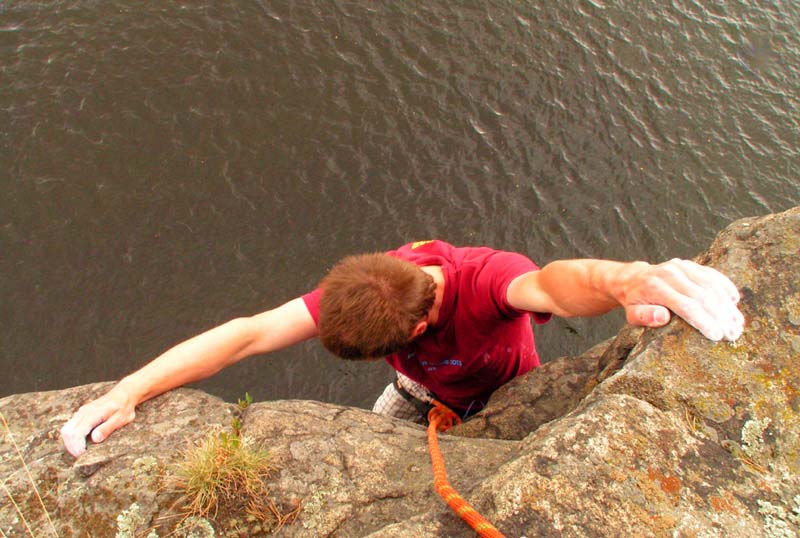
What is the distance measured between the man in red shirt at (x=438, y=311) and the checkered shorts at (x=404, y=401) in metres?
0.75

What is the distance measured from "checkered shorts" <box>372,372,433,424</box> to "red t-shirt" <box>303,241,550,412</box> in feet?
1.00

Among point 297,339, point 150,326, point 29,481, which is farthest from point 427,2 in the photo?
point 29,481

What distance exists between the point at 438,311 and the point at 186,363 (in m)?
1.55

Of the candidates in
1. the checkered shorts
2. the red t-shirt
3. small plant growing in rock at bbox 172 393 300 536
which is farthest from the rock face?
the checkered shorts

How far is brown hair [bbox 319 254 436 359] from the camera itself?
3439 millimetres

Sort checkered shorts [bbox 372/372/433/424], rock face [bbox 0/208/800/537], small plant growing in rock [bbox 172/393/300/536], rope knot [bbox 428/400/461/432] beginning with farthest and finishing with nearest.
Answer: checkered shorts [bbox 372/372/433/424]
rope knot [bbox 428/400/461/432]
small plant growing in rock [bbox 172/393/300/536]
rock face [bbox 0/208/800/537]

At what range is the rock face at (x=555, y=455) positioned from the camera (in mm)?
2596

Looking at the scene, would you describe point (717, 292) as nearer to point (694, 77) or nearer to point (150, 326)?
point (150, 326)

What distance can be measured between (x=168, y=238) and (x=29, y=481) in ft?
17.0

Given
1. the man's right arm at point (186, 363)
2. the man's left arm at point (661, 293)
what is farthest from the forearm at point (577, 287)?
the man's right arm at point (186, 363)

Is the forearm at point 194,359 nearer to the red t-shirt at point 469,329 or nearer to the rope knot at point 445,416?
the red t-shirt at point 469,329

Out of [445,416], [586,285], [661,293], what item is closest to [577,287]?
[586,285]

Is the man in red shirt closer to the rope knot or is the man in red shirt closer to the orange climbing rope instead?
Answer: the rope knot

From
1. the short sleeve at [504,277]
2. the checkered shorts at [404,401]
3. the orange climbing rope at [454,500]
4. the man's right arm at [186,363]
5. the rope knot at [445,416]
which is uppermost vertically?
the short sleeve at [504,277]
